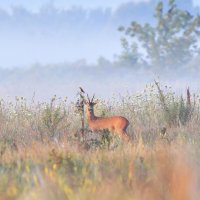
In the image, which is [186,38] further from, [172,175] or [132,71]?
[172,175]

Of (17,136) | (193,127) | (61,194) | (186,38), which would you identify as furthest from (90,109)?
(186,38)

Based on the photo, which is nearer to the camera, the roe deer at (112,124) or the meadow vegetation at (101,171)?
the meadow vegetation at (101,171)

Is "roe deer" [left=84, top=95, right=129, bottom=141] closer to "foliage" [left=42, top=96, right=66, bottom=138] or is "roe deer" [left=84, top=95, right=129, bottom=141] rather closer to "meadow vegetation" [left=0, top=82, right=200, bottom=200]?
"meadow vegetation" [left=0, top=82, right=200, bottom=200]

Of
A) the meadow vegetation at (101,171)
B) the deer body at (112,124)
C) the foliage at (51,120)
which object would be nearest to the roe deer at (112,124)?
the deer body at (112,124)

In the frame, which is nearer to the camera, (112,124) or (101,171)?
(101,171)

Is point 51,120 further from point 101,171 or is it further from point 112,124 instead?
point 101,171

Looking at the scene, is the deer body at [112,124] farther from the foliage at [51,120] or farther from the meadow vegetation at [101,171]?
the foliage at [51,120]

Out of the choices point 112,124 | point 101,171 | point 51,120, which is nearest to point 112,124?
point 112,124

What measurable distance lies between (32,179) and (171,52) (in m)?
40.1

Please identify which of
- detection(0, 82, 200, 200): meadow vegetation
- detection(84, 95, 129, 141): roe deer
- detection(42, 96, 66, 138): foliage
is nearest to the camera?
detection(0, 82, 200, 200): meadow vegetation

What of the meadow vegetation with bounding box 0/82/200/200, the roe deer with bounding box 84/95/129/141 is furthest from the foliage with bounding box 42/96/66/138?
the roe deer with bounding box 84/95/129/141

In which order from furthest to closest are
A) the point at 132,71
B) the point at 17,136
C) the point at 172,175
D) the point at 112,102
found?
the point at 132,71 → the point at 112,102 → the point at 17,136 → the point at 172,175

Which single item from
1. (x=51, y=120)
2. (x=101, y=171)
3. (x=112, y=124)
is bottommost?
(x=101, y=171)

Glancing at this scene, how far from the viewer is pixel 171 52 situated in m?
45.6
